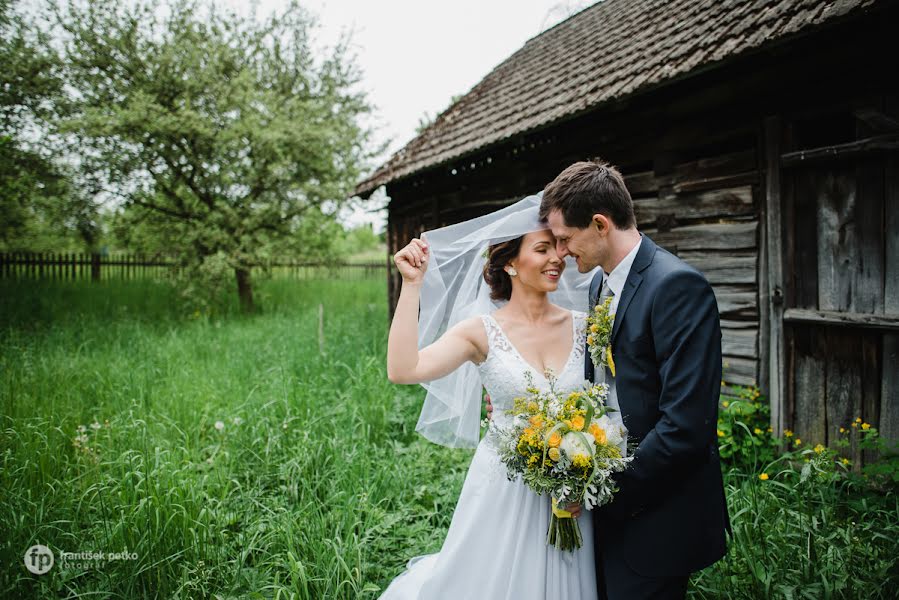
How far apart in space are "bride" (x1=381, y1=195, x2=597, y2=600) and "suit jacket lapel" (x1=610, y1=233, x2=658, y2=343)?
388mm

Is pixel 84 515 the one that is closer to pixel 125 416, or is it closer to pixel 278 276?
pixel 125 416

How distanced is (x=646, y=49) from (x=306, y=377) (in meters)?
5.38

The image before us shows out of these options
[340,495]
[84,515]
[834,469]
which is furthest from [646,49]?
[84,515]

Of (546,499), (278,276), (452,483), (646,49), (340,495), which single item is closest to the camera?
(546,499)

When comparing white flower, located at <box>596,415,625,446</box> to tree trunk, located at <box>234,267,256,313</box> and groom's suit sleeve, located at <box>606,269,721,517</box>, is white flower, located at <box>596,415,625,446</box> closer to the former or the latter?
groom's suit sleeve, located at <box>606,269,721,517</box>

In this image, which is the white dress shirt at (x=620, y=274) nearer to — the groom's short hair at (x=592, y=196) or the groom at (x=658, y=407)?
the groom at (x=658, y=407)

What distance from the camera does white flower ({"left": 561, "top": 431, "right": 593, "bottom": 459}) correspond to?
1659 millimetres

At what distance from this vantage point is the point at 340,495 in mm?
3498

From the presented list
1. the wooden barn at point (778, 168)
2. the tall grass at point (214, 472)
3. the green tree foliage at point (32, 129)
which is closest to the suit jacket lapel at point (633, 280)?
the tall grass at point (214, 472)

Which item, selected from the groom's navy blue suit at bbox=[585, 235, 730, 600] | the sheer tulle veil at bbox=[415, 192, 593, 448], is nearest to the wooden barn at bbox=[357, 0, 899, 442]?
the sheer tulle veil at bbox=[415, 192, 593, 448]

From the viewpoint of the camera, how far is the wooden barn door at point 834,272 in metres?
3.48

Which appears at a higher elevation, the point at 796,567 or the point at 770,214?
the point at 770,214

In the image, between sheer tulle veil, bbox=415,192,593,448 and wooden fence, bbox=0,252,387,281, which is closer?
sheer tulle veil, bbox=415,192,593,448

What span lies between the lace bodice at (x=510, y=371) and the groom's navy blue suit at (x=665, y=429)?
389 mm
